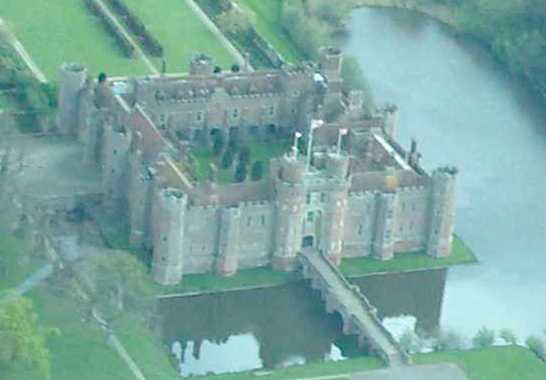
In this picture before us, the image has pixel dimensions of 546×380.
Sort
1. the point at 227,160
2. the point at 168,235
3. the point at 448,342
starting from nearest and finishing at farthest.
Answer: the point at 448,342 → the point at 168,235 → the point at 227,160

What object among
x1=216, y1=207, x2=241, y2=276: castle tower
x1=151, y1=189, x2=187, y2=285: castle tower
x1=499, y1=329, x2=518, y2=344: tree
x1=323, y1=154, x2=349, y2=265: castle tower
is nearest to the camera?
x1=499, y1=329, x2=518, y2=344: tree

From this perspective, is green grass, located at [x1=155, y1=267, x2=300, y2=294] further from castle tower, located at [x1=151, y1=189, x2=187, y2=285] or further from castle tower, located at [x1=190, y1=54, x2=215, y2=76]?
castle tower, located at [x1=190, y1=54, x2=215, y2=76]

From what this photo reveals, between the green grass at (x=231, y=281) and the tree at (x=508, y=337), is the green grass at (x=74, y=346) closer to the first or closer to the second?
the green grass at (x=231, y=281)

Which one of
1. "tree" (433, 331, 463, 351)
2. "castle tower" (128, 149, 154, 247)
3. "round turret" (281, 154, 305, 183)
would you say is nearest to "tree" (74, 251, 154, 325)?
"castle tower" (128, 149, 154, 247)

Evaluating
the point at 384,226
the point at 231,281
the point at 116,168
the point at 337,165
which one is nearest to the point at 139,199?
the point at 116,168

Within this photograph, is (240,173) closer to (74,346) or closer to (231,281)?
(231,281)
